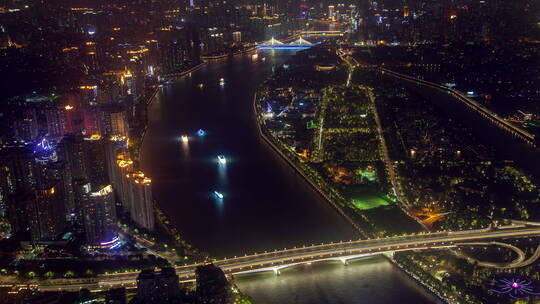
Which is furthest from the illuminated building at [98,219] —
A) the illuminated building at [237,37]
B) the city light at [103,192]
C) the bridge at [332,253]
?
the illuminated building at [237,37]

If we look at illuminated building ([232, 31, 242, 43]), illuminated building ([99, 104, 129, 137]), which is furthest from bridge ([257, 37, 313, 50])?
illuminated building ([99, 104, 129, 137])

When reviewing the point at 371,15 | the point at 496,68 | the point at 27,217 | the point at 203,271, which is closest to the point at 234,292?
the point at 203,271

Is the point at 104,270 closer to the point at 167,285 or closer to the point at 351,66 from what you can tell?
the point at 167,285

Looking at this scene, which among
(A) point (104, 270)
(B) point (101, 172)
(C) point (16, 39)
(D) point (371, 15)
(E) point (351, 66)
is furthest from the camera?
(D) point (371, 15)

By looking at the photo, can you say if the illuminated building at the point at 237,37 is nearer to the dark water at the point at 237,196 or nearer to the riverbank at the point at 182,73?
the riverbank at the point at 182,73

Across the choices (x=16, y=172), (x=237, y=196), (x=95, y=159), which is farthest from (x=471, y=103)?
(x=16, y=172)
